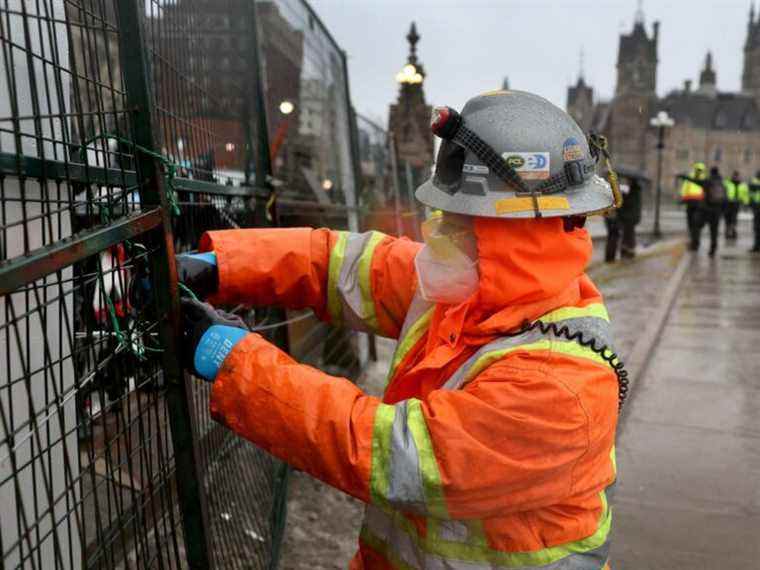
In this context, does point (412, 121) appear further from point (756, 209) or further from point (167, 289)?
point (167, 289)

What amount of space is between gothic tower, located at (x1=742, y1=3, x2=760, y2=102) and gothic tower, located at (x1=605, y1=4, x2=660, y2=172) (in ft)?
43.2

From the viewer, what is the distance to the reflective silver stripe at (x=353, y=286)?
2521mm

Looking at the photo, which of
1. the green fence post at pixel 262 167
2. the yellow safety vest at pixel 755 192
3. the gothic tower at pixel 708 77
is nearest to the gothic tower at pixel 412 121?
the yellow safety vest at pixel 755 192

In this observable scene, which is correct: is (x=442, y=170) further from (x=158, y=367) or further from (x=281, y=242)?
(x=158, y=367)

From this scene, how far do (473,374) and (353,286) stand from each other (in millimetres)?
730

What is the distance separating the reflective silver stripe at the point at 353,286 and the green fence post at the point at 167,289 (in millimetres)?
745

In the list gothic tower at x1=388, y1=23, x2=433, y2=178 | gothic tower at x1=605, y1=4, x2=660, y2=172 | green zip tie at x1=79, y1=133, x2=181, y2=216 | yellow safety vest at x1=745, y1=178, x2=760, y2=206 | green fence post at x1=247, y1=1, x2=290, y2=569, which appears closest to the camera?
green zip tie at x1=79, y1=133, x2=181, y2=216

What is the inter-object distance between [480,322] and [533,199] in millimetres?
377

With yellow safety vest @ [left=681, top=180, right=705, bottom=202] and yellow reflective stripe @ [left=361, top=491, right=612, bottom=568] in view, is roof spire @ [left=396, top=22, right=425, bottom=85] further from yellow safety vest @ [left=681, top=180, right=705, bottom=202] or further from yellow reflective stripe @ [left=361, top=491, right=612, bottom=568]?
yellow reflective stripe @ [left=361, top=491, right=612, bottom=568]

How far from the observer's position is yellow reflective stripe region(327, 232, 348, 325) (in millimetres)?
2506

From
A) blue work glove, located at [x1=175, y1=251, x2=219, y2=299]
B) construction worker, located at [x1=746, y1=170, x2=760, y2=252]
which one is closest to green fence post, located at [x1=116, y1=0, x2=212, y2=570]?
blue work glove, located at [x1=175, y1=251, x2=219, y2=299]

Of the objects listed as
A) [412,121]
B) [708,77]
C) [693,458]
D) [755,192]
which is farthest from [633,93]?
[693,458]

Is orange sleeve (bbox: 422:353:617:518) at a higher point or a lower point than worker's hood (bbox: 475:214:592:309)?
lower

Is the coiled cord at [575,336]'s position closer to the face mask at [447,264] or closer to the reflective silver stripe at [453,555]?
the face mask at [447,264]
